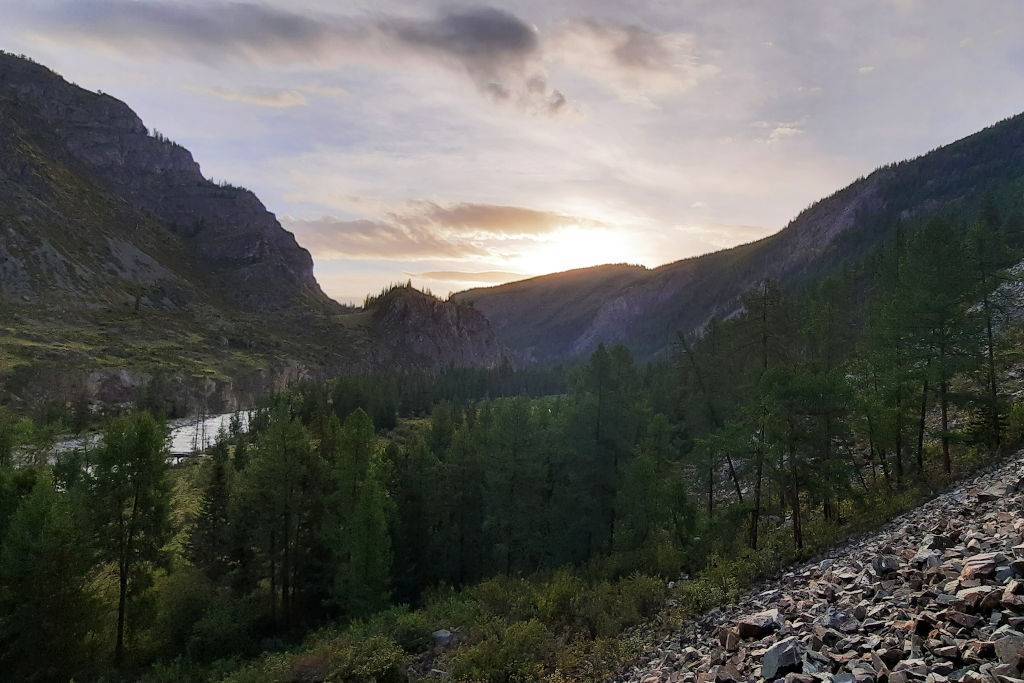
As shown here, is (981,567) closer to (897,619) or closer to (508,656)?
(897,619)

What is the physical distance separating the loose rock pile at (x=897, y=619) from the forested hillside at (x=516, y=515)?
3671 mm

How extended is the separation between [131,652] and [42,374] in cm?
10995

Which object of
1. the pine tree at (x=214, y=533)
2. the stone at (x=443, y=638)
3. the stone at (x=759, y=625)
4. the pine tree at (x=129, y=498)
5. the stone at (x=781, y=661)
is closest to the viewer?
the stone at (x=781, y=661)

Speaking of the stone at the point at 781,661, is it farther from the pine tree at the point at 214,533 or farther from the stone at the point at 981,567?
the pine tree at the point at 214,533

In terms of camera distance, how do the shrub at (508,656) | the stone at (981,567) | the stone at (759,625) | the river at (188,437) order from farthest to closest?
the river at (188,437)
the shrub at (508,656)
the stone at (759,625)
the stone at (981,567)

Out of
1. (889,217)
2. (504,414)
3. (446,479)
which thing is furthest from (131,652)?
(889,217)

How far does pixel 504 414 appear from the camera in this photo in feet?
109

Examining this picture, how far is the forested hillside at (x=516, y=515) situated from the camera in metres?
19.7

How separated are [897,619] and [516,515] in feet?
79.2

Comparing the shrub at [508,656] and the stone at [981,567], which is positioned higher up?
the stone at [981,567]

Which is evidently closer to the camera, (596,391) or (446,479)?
(596,391)

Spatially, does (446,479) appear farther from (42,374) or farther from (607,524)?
(42,374)

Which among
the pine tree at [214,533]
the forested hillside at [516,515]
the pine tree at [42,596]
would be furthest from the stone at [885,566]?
the pine tree at [214,533]

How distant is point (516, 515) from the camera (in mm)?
32125
